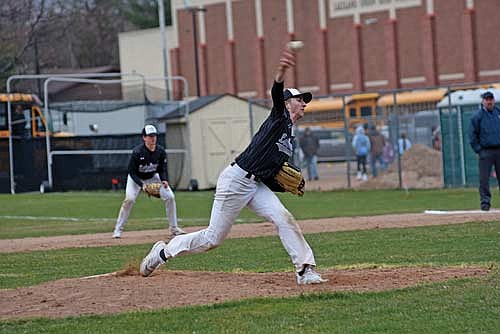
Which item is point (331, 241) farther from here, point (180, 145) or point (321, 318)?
point (180, 145)

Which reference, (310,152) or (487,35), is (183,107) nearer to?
(310,152)

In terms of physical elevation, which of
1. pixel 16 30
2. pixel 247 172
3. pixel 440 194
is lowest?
pixel 440 194

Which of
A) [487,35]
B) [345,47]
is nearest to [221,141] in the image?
[487,35]

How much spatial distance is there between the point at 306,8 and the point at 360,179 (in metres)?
32.0

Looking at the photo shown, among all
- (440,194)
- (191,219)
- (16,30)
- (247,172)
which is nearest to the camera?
(247,172)

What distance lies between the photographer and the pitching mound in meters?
8.94

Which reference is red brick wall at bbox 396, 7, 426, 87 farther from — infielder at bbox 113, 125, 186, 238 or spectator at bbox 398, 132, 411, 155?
infielder at bbox 113, 125, 186, 238

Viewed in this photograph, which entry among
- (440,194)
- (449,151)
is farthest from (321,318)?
(449,151)

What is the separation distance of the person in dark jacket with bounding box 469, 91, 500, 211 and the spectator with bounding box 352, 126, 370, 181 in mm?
12282

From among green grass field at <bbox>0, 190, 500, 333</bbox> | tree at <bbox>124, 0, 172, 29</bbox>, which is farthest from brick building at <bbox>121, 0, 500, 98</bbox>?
green grass field at <bbox>0, 190, 500, 333</bbox>

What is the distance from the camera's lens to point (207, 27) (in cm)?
6538

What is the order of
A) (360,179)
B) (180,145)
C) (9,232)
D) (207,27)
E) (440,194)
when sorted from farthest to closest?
(207,27)
(180,145)
(360,179)
(440,194)
(9,232)

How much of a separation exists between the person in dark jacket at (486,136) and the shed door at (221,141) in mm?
16959

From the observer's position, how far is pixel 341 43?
60.8 meters
